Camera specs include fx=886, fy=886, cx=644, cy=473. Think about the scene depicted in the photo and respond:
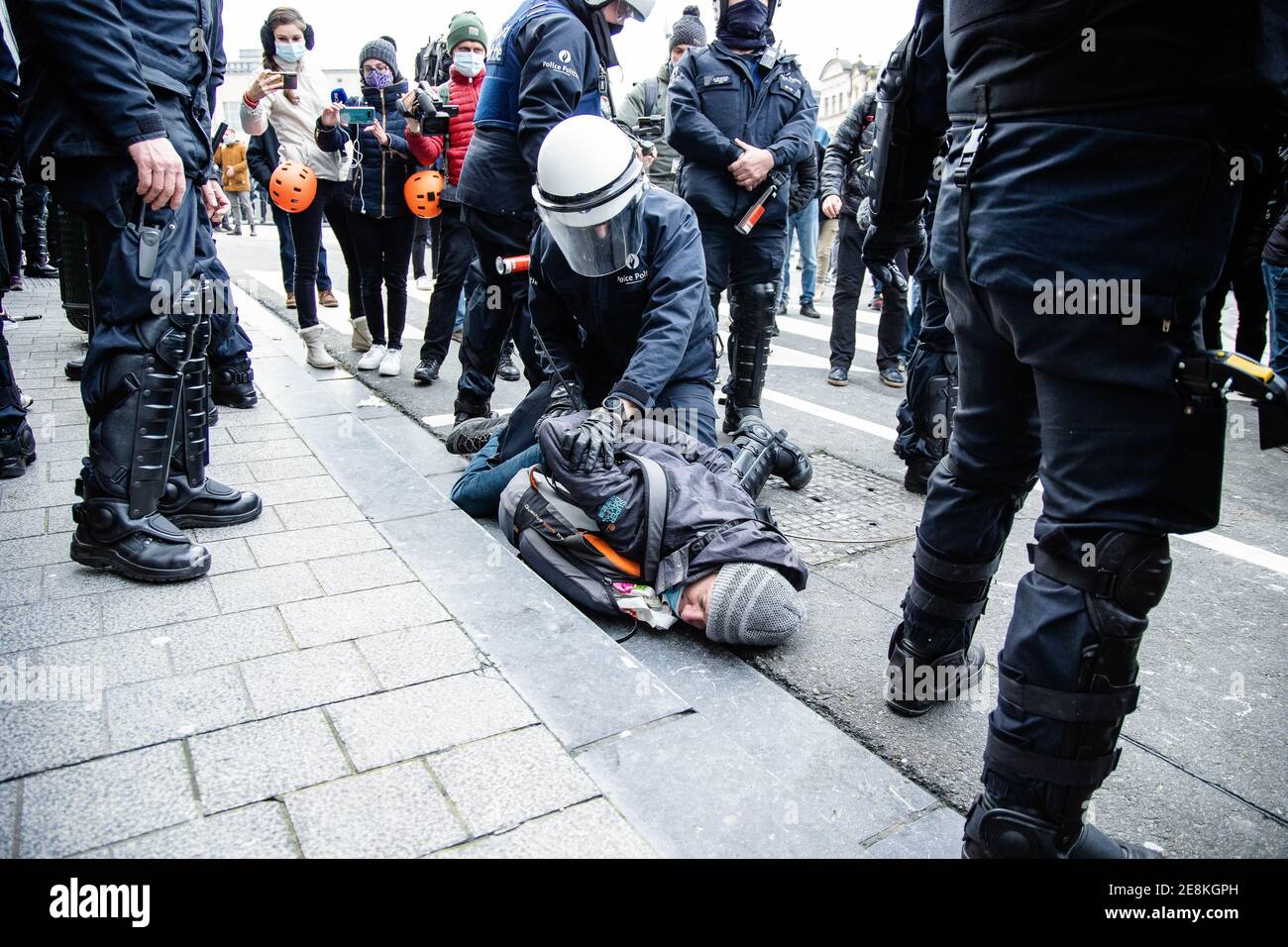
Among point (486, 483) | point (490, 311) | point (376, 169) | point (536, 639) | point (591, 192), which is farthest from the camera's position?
point (376, 169)

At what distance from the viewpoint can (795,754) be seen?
6.68ft

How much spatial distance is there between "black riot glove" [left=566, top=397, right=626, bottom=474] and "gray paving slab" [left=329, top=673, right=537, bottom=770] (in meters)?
0.79

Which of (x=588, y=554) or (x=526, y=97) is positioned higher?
(x=526, y=97)

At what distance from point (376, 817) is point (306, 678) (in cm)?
58

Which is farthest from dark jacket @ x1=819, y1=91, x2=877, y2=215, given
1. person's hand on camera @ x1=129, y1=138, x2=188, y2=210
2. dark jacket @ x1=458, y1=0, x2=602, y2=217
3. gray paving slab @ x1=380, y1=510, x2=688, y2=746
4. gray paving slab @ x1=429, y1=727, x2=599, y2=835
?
gray paving slab @ x1=429, y1=727, x2=599, y2=835

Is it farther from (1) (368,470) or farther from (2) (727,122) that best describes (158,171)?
(2) (727,122)

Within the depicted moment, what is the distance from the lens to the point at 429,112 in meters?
5.28

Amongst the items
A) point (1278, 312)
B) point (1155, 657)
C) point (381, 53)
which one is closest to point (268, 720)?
point (1155, 657)

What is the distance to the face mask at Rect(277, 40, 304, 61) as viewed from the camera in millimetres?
5234

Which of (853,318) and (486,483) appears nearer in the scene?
(486,483)

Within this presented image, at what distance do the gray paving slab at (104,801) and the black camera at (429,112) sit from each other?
173 inches

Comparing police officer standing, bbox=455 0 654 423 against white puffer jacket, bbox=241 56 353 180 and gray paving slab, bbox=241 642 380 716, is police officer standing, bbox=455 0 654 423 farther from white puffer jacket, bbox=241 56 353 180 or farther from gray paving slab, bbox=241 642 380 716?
gray paving slab, bbox=241 642 380 716
